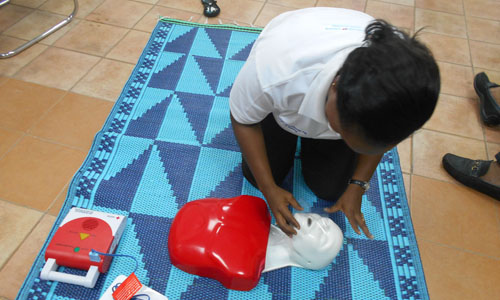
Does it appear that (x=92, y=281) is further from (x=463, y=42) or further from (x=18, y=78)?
(x=463, y=42)

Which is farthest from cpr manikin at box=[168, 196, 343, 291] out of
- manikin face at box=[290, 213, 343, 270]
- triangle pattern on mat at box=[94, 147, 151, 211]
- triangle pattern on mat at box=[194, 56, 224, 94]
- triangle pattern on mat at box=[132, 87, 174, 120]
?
triangle pattern on mat at box=[194, 56, 224, 94]

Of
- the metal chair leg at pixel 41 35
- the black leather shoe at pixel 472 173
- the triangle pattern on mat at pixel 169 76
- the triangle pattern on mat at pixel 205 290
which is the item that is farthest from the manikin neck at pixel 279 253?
the metal chair leg at pixel 41 35

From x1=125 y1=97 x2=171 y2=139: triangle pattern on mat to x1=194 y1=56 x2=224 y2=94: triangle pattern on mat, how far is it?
9.0 inches

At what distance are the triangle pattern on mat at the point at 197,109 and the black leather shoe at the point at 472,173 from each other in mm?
905

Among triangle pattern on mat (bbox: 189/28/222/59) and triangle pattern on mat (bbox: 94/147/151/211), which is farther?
triangle pattern on mat (bbox: 189/28/222/59)

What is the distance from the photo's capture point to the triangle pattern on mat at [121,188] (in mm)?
1033

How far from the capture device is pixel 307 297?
2.91 feet

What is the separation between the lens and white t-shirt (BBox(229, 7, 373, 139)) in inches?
23.8

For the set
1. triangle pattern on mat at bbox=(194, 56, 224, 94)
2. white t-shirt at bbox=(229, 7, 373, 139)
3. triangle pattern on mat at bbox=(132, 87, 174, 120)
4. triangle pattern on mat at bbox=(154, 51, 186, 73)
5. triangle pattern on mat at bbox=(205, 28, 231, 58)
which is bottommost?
triangle pattern on mat at bbox=(132, 87, 174, 120)

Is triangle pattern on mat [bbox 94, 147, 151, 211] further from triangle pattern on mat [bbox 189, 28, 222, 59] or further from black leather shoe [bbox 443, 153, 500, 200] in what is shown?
black leather shoe [bbox 443, 153, 500, 200]

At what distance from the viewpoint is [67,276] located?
0.85m

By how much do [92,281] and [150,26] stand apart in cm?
132

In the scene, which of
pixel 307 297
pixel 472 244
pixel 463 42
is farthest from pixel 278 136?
pixel 463 42

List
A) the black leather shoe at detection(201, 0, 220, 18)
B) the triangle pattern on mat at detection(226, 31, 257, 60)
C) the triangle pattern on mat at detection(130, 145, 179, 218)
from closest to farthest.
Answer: the triangle pattern on mat at detection(130, 145, 179, 218)
the triangle pattern on mat at detection(226, 31, 257, 60)
the black leather shoe at detection(201, 0, 220, 18)
